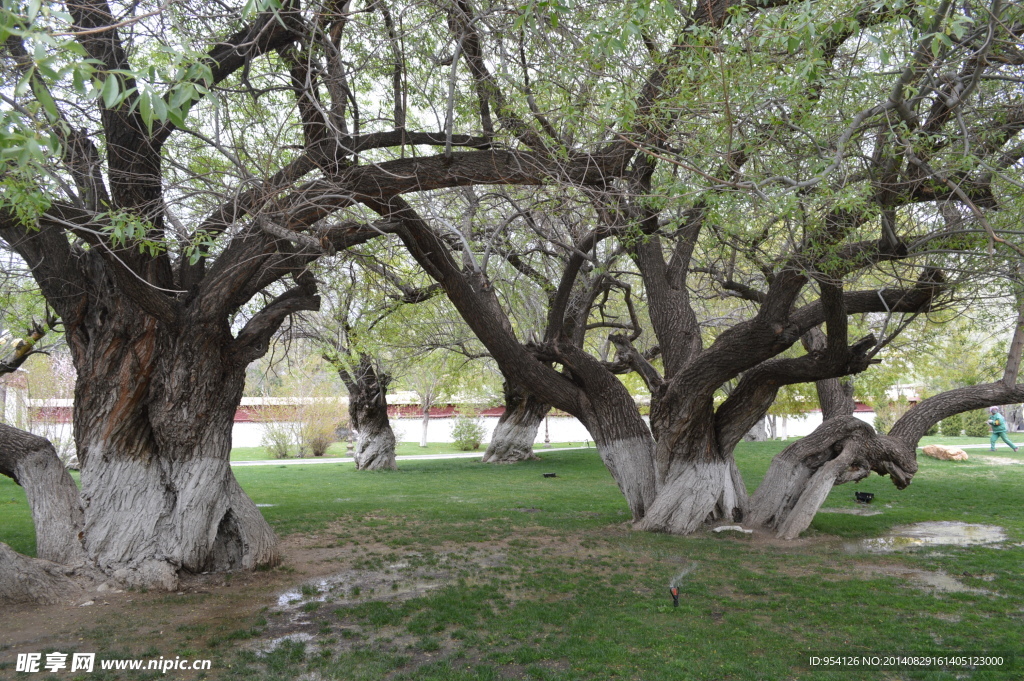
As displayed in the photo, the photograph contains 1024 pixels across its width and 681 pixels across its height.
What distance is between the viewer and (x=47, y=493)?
7352 mm

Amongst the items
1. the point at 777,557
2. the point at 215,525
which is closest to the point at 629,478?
the point at 777,557

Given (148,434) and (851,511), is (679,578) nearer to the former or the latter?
(148,434)

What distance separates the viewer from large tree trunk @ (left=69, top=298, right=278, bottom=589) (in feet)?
23.8

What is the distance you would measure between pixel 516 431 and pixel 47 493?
1637 cm

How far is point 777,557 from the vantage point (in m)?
8.51

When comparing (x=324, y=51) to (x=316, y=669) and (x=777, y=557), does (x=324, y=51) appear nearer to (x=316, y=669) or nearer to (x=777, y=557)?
(x=316, y=669)

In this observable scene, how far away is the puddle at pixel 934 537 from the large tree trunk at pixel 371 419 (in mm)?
14013

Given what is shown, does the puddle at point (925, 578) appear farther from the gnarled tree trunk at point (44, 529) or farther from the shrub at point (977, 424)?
the shrub at point (977, 424)

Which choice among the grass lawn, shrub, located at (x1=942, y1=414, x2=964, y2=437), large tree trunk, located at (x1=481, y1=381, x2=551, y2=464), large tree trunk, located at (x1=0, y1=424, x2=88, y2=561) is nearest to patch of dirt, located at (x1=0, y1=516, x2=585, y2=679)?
the grass lawn

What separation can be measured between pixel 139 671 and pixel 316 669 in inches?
49.8

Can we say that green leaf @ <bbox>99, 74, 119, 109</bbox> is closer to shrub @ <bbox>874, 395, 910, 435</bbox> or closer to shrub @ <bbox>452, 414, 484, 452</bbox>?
shrub @ <bbox>452, 414, 484, 452</bbox>

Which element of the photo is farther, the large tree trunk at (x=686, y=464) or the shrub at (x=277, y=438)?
the shrub at (x=277, y=438)

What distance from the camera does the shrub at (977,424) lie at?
30484mm

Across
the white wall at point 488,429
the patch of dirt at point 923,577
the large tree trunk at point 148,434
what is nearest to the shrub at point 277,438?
the white wall at point 488,429
